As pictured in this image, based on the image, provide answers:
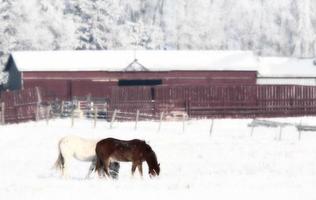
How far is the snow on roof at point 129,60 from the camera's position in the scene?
58969mm

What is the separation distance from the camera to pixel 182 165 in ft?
76.2

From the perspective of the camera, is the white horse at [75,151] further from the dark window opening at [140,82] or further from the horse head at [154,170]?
the dark window opening at [140,82]

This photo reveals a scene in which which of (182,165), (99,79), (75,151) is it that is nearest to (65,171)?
(75,151)

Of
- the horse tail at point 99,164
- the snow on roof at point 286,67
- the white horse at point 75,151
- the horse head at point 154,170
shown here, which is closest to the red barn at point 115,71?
the snow on roof at point 286,67

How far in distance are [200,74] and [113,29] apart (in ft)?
104

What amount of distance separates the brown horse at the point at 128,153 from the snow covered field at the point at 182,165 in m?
0.34

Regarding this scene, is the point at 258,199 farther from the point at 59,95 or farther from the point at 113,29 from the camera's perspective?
the point at 113,29

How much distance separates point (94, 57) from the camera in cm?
6253

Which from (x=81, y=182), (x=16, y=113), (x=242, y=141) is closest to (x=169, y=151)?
(x=242, y=141)

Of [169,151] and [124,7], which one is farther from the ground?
[124,7]

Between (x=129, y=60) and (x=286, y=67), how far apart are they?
14892 mm

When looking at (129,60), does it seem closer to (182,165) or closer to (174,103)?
(174,103)

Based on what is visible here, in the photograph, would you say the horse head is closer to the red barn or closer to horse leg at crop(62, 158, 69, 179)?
horse leg at crop(62, 158, 69, 179)

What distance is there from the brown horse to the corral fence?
1077 inches
